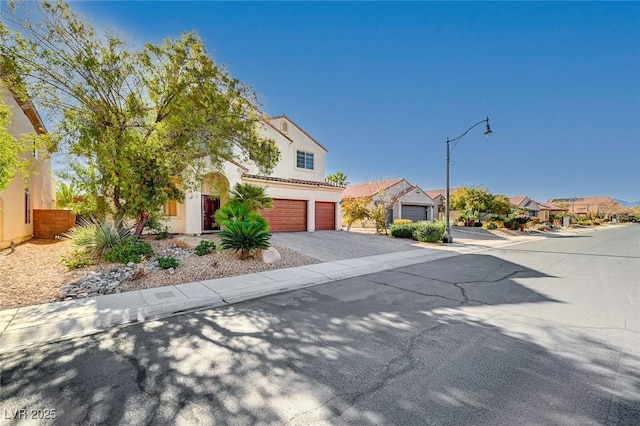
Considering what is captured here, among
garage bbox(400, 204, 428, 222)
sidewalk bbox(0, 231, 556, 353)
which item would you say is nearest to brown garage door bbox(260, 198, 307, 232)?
sidewalk bbox(0, 231, 556, 353)

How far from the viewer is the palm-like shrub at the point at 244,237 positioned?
966cm

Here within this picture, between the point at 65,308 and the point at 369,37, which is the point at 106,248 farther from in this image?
the point at 369,37

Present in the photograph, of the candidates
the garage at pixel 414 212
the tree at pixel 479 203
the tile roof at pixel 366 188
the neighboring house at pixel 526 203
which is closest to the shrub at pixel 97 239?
the tile roof at pixel 366 188

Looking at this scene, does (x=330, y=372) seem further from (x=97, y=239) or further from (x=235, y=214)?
(x=235, y=214)

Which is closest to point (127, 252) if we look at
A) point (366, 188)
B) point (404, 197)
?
point (366, 188)

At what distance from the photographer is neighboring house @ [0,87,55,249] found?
1006 cm

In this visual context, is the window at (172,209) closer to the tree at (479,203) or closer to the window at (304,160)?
the window at (304,160)

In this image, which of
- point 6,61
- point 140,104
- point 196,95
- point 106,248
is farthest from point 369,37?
point 106,248

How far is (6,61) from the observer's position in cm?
723

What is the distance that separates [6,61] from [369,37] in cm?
1437

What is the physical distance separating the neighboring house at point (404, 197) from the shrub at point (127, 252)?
2182 centimetres

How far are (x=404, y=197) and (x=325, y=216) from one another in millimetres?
13197

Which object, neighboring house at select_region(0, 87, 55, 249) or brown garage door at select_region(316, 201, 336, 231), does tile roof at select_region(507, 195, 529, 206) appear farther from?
neighboring house at select_region(0, 87, 55, 249)

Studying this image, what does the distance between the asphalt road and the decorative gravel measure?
2.85 meters
